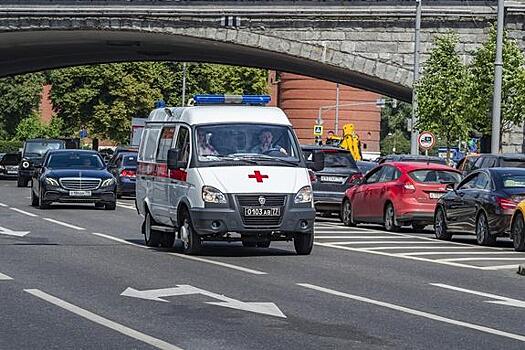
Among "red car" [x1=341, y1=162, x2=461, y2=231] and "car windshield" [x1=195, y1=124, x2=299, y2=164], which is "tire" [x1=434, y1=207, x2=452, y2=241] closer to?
"red car" [x1=341, y1=162, x2=461, y2=231]

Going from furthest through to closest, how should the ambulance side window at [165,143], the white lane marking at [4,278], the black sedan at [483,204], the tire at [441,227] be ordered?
the tire at [441,227] < the black sedan at [483,204] < the ambulance side window at [165,143] < the white lane marking at [4,278]

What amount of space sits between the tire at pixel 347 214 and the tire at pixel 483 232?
Answer: 21.7 ft

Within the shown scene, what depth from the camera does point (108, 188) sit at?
3550 centimetres

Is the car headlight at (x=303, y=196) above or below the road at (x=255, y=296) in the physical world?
above

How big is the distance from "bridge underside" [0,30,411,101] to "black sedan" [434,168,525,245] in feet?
91.7

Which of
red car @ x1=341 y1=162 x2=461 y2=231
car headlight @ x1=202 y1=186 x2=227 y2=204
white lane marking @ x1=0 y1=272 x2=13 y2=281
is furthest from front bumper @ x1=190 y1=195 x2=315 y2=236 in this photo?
red car @ x1=341 y1=162 x2=461 y2=231

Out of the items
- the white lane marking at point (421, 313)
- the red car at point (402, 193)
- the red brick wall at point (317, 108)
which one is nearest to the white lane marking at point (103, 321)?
the white lane marking at point (421, 313)

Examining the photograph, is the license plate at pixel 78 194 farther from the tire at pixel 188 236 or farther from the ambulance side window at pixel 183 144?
the tire at pixel 188 236

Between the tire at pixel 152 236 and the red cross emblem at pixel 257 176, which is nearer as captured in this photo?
the red cross emblem at pixel 257 176

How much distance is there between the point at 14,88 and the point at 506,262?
104322mm

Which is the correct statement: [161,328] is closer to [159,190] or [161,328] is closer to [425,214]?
[159,190]

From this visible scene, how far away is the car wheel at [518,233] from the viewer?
23.4m

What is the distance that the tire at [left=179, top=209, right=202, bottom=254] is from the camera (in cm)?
2041

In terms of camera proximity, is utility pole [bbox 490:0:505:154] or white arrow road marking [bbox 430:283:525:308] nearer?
white arrow road marking [bbox 430:283:525:308]
